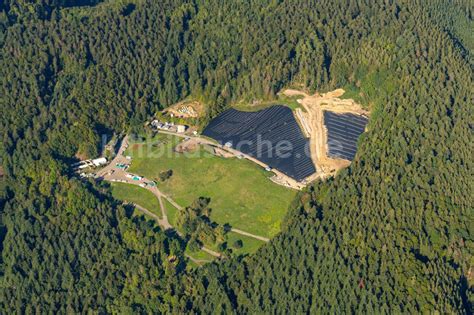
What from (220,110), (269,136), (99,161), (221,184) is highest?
(220,110)

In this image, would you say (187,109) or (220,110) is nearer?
(220,110)

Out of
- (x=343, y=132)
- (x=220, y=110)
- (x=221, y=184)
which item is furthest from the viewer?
(x=220, y=110)

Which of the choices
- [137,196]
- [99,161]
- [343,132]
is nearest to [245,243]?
[137,196]

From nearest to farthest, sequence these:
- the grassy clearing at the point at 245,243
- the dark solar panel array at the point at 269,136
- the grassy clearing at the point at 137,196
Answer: the grassy clearing at the point at 245,243 → the grassy clearing at the point at 137,196 → the dark solar panel array at the point at 269,136

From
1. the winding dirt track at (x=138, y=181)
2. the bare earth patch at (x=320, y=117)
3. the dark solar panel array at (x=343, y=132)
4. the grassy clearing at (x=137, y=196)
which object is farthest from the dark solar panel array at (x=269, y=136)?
the grassy clearing at (x=137, y=196)

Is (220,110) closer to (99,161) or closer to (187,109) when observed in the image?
(187,109)

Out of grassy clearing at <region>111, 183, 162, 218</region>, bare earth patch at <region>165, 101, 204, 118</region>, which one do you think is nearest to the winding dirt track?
grassy clearing at <region>111, 183, 162, 218</region>

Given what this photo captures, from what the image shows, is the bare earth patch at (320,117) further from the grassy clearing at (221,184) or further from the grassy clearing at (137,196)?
the grassy clearing at (137,196)
